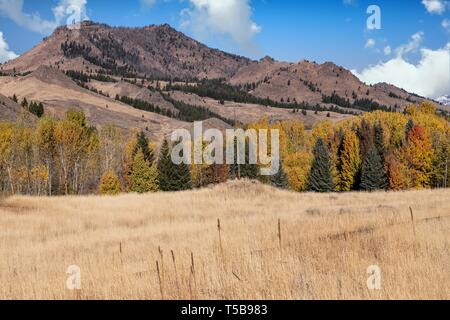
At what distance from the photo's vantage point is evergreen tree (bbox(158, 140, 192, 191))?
62.1m

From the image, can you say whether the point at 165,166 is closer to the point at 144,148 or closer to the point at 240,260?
the point at 144,148

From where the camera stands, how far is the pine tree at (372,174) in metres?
64.2

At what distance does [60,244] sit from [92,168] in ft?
214

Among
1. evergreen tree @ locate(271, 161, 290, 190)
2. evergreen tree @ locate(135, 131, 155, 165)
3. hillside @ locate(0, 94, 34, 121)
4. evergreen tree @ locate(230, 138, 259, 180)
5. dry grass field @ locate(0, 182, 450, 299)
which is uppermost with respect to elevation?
hillside @ locate(0, 94, 34, 121)

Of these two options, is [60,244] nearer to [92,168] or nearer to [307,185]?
[307,185]

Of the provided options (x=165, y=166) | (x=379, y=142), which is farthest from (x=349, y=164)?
(x=165, y=166)

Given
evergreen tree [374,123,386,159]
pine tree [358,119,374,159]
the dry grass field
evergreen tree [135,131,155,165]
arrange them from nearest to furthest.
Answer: the dry grass field < evergreen tree [135,131,155,165] < evergreen tree [374,123,386,159] < pine tree [358,119,374,159]

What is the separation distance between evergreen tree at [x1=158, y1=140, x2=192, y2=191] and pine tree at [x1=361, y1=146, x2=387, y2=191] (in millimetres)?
27096

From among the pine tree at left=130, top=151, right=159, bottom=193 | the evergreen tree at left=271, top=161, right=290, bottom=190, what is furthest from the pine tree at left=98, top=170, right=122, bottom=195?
the evergreen tree at left=271, top=161, right=290, bottom=190

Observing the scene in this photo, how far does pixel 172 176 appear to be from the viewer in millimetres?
62250

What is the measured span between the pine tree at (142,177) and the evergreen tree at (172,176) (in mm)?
1195

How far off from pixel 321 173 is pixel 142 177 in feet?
93.6

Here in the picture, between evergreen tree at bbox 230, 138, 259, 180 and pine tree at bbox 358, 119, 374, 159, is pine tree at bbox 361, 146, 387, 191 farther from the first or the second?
evergreen tree at bbox 230, 138, 259, 180
